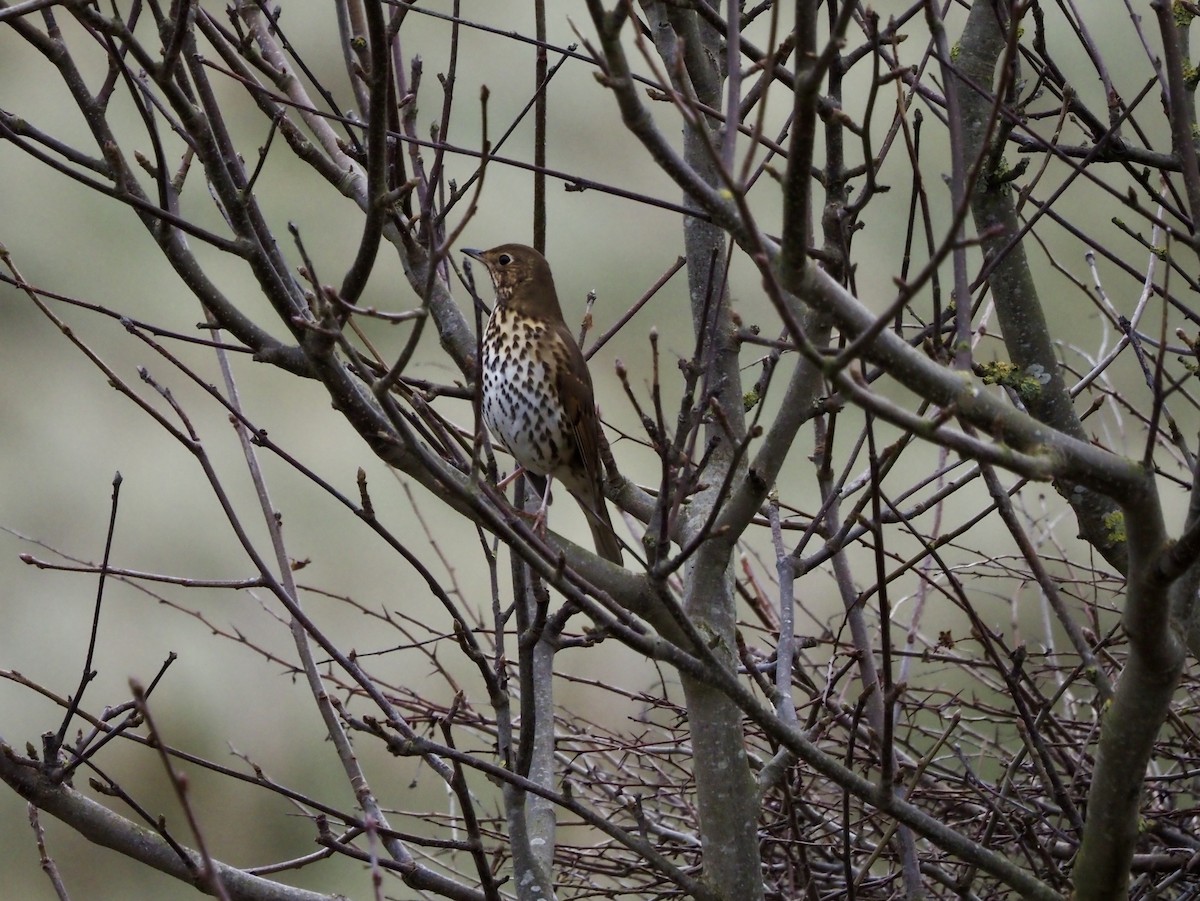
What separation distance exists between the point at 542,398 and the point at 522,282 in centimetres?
32

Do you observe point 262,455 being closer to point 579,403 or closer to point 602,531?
point 579,403

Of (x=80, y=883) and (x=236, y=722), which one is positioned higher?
(x=236, y=722)

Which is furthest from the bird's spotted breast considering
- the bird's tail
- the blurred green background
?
the blurred green background

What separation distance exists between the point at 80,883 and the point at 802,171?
6.33 meters

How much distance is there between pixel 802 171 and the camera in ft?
3.72

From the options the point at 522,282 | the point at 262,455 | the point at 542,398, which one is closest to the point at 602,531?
the point at 542,398

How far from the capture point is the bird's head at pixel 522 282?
301 cm

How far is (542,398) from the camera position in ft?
9.51

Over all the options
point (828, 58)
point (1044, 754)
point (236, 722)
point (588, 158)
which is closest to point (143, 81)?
point (828, 58)

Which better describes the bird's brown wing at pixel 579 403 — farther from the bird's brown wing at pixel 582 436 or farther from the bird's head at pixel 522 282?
the bird's head at pixel 522 282

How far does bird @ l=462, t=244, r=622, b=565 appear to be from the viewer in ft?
9.42

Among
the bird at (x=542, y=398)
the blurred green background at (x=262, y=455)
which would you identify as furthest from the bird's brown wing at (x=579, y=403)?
the blurred green background at (x=262, y=455)

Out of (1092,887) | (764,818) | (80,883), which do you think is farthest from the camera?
(80,883)

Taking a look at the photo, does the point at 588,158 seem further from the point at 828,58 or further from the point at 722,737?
the point at 828,58
